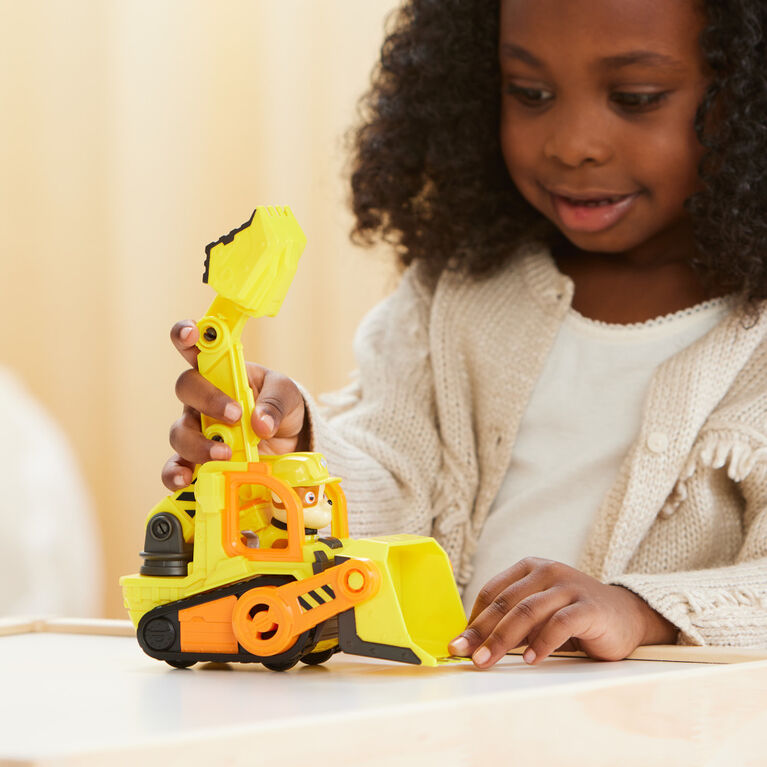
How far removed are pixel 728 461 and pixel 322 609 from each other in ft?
1.33

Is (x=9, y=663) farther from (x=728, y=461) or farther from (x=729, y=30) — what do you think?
(x=729, y=30)

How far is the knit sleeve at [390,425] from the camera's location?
0.83m

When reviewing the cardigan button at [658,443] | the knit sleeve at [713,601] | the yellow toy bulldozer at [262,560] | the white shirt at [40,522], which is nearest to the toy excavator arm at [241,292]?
the yellow toy bulldozer at [262,560]

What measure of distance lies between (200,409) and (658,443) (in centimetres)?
38

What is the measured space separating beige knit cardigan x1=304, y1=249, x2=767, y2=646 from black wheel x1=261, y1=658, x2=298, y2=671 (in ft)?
0.70

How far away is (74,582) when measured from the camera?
127 centimetres

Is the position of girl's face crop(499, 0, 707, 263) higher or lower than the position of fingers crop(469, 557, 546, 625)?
higher

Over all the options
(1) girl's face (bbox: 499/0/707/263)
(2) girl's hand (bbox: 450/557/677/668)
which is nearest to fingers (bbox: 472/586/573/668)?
(2) girl's hand (bbox: 450/557/677/668)

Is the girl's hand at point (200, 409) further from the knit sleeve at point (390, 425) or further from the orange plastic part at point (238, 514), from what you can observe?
the knit sleeve at point (390, 425)

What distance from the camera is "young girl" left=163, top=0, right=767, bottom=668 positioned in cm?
79

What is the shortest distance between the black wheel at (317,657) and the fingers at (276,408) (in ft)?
0.34

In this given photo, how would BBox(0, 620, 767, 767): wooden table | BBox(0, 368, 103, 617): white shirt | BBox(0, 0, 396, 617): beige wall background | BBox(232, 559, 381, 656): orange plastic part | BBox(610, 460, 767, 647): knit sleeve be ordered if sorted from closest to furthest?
1. BBox(0, 620, 767, 767): wooden table
2. BBox(232, 559, 381, 656): orange plastic part
3. BBox(610, 460, 767, 647): knit sleeve
4. BBox(0, 368, 103, 617): white shirt
5. BBox(0, 0, 396, 617): beige wall background

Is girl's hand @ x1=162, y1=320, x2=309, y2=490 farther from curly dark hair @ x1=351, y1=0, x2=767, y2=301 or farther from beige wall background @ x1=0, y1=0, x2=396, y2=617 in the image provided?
beige wall background @ x1=0, y1=0, x2=396, y2=617

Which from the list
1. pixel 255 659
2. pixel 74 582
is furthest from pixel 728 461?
pixel 74 582
